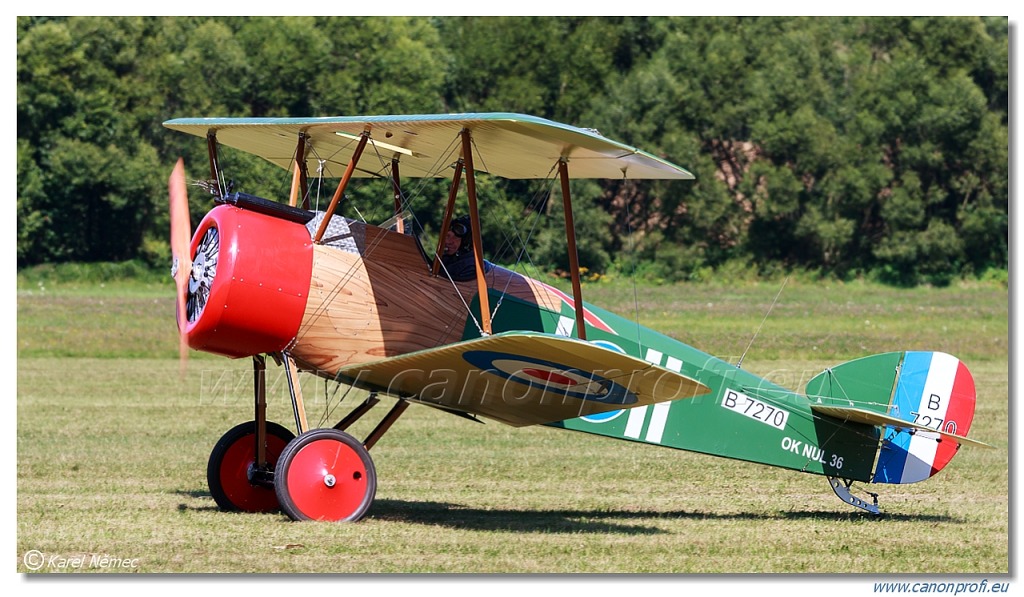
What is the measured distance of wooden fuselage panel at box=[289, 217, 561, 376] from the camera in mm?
8867

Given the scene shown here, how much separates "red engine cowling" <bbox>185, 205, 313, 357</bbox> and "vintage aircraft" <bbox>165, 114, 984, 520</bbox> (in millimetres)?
12

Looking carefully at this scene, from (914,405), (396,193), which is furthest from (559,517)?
(914,405)

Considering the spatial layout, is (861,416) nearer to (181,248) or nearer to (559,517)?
(559,517)

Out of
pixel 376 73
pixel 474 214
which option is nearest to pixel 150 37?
pixel 376 73

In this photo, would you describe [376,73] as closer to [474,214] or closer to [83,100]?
[83,100]

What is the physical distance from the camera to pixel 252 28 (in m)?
39.3

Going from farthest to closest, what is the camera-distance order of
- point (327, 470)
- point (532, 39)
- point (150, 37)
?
point (532, 39) → point (150, 37) → point (327, 470)

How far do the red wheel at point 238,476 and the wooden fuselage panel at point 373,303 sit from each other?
1.09m

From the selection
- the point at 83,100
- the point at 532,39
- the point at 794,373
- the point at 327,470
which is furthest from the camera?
the point at 532,39

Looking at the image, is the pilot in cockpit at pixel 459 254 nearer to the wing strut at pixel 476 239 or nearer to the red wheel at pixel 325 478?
the wing strut at pixel 476 239

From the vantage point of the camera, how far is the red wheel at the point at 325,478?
8531mm

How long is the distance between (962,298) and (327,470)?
2650 centimetres

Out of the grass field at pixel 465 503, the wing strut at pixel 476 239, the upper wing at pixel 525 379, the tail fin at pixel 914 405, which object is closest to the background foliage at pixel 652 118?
the grass field at pixel 465 503

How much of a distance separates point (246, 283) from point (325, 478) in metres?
1.45
